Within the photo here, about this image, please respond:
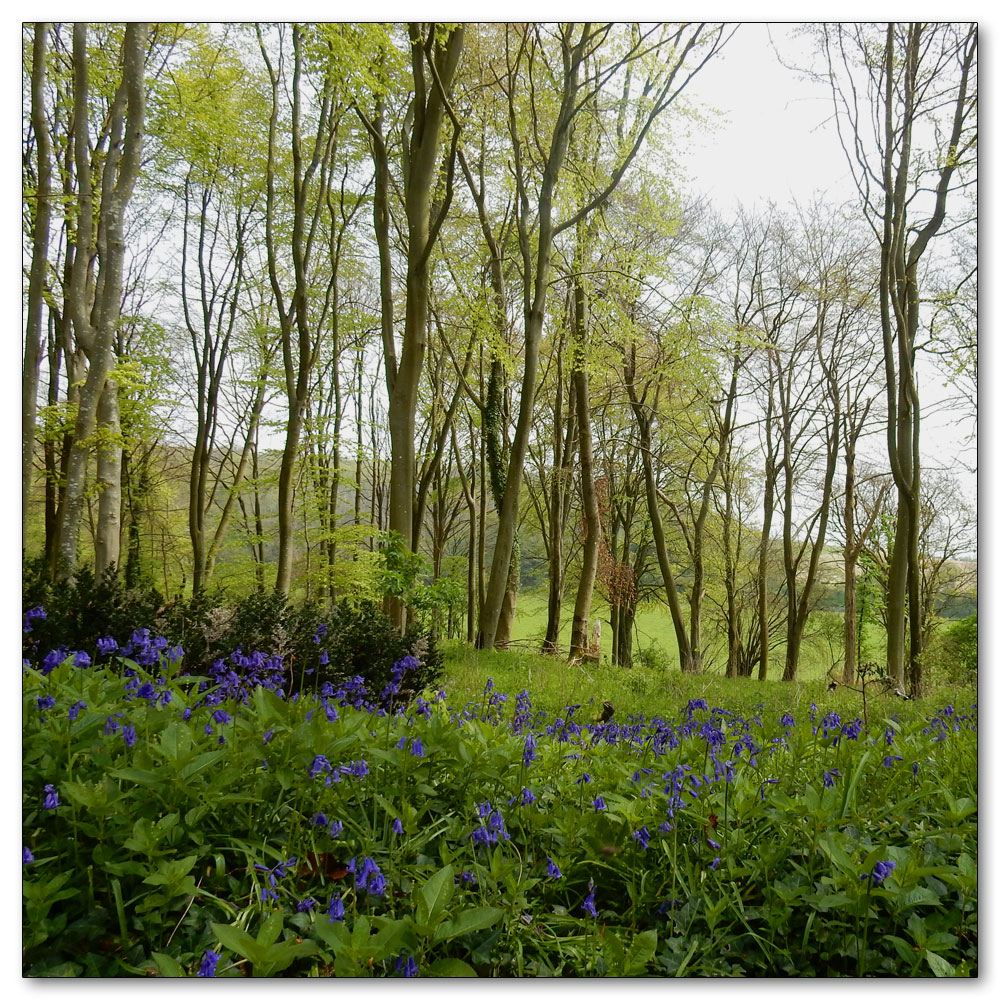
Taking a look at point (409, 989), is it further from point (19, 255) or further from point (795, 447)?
point (795, 447)

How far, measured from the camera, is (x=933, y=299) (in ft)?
10.0

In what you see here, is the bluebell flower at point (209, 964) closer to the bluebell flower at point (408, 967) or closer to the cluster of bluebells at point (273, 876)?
the cluster of bluebells at point (273, 876)

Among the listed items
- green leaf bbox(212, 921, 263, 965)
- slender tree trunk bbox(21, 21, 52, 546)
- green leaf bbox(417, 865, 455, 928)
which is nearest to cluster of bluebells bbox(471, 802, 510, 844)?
green leaf bbox(417, 865, 455, 928)

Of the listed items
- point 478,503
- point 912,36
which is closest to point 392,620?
point 912,36

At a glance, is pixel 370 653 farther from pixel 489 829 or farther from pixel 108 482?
pixel 489 829

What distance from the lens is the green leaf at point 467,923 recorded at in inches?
52.0

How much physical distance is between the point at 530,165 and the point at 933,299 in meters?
5.53

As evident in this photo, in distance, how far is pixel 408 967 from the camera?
1.33 metres

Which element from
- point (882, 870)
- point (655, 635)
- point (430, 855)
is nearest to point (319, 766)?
point (430, 855)

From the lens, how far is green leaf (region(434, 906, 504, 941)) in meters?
1.32

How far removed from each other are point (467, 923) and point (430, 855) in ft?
1.22

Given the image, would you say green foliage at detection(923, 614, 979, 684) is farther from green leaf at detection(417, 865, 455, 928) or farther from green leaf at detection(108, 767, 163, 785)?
green leaf at detection(108, 767, 163, 785)

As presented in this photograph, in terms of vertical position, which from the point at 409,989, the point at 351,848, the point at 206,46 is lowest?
the point at 409,989

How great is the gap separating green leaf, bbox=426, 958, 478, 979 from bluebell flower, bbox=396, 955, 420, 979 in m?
0.03
